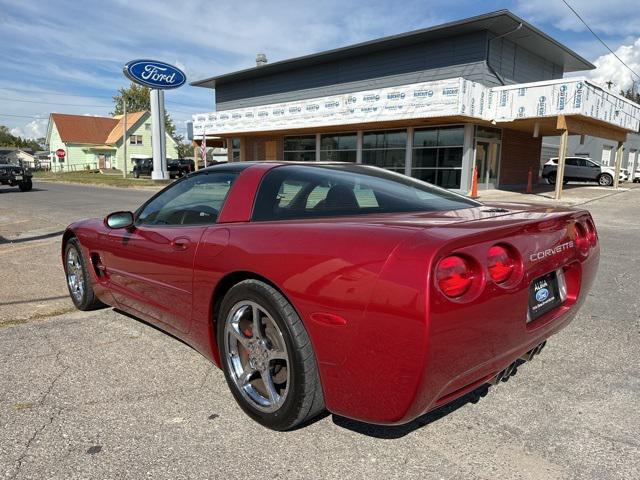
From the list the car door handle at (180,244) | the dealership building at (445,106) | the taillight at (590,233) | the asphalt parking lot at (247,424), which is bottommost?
the asphalt parking lot at (247,424)

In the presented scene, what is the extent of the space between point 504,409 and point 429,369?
108cm

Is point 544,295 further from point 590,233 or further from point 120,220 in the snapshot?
point 120,220

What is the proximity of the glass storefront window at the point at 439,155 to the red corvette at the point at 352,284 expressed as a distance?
59.1 ft

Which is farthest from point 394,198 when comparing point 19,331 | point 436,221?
point 19,331

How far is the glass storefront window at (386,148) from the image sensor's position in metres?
22.5

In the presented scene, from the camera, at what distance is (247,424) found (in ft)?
8.25

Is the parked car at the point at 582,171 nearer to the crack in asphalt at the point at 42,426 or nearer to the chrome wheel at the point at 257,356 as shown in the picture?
the chrome wheel at the point at 257,356

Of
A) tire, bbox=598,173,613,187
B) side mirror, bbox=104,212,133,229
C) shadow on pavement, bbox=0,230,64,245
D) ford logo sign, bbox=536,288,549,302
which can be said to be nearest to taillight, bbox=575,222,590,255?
ford logo sign, bbox=536,288,549,302

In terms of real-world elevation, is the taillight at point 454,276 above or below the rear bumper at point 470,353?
above

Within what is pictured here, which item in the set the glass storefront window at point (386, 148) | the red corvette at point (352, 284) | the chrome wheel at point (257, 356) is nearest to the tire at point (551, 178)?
the glass storefront window at point (386, 148)

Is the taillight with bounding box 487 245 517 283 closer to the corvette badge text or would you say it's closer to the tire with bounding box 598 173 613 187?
the corvette badge text

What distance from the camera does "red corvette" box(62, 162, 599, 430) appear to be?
73.9 inches

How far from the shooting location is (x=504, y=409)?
264 cm

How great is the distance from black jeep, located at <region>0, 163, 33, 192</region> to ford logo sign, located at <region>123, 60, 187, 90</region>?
8.16 meters
